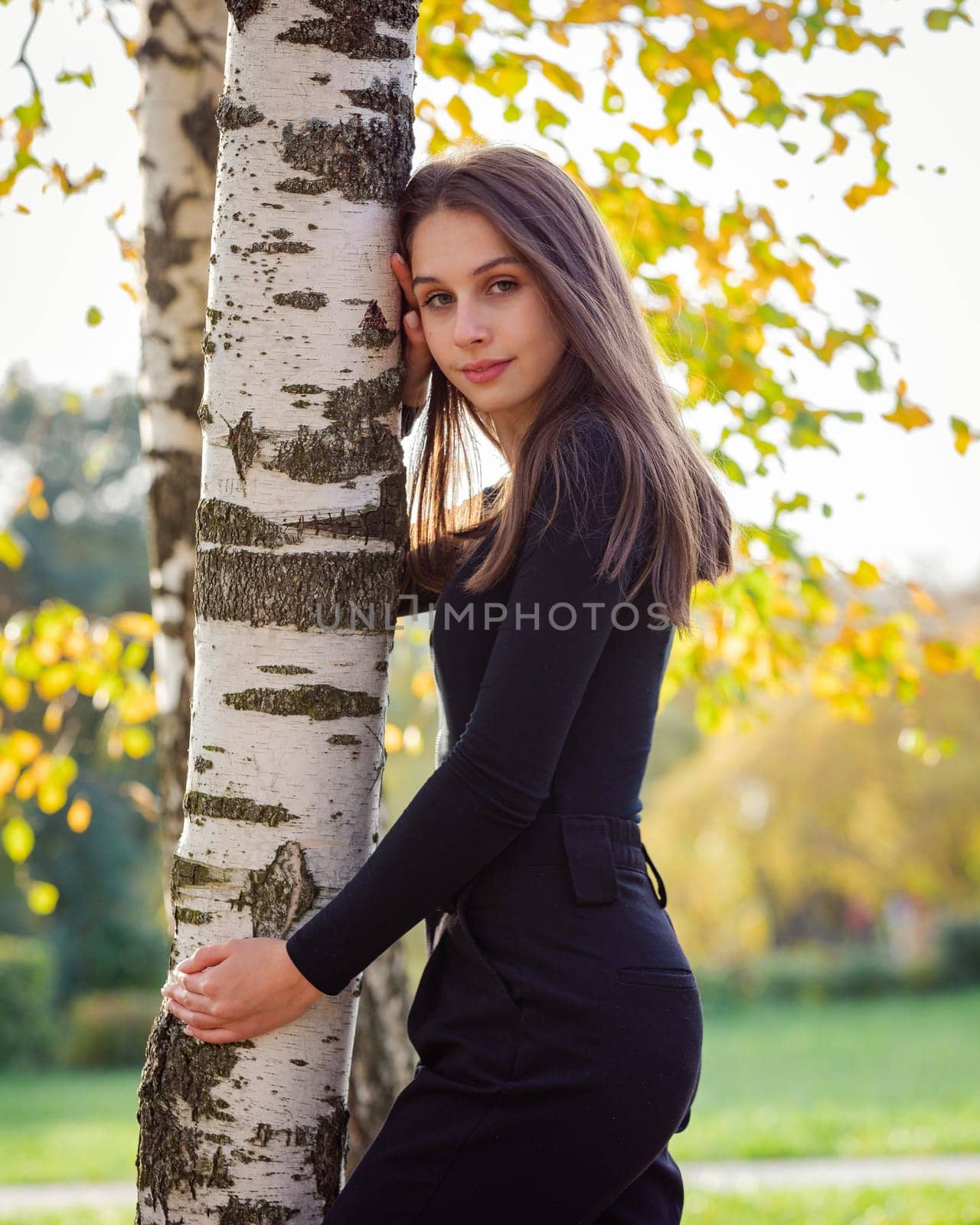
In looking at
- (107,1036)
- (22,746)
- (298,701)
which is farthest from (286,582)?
(107,1036)

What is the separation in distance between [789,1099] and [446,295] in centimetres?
1102

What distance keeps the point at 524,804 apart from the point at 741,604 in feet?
7.69

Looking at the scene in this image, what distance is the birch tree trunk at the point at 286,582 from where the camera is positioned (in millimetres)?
1595

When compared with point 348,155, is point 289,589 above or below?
below

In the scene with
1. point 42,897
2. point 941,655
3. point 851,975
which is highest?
point 941,655

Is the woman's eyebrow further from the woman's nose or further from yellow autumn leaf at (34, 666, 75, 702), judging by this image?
yellow autumn leaf at (34, 666, 75, 702)

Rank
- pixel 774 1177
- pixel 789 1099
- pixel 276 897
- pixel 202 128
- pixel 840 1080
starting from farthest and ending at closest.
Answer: pixel 840 1080 → pixel 789 1099 → pixel 774 1177 → pixel 202 128 → pixel 276 897

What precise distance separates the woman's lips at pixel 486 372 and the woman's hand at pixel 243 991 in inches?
33.6

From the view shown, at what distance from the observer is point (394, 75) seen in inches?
68.1

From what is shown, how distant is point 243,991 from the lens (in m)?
1.53

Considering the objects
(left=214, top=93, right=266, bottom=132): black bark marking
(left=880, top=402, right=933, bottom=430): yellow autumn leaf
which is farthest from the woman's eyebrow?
(left=880, top=402, right=933, bottom=430): yellow autumn leaf

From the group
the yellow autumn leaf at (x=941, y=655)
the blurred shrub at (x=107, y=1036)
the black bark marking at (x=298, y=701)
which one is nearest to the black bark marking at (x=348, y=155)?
the black bark marking at (x=298, y=701)

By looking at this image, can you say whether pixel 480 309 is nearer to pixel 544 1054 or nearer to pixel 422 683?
pixel 544 1054

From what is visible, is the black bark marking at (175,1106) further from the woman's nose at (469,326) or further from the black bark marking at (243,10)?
the black bark marking at (243,10)
